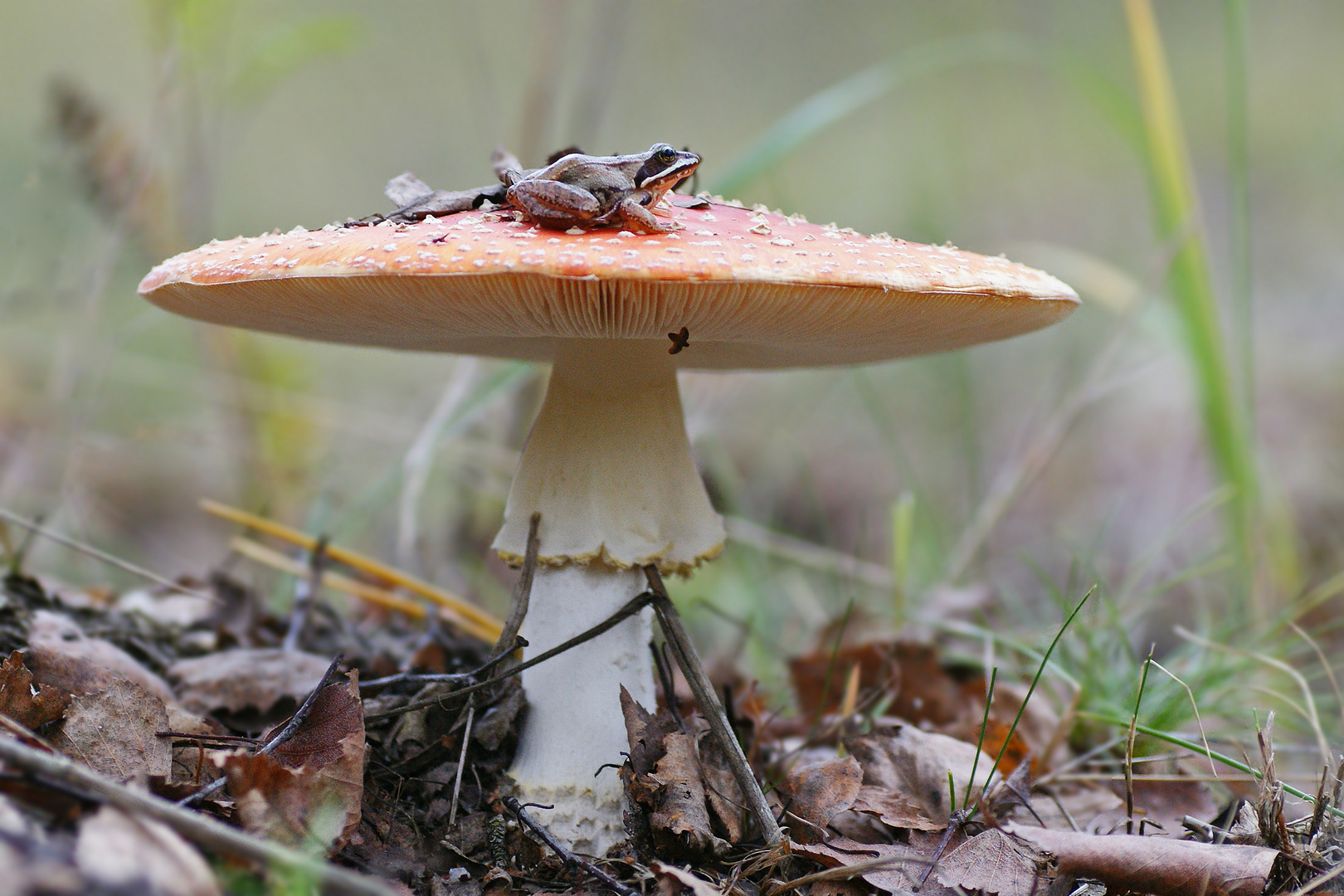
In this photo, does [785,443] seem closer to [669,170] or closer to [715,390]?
[715,390]

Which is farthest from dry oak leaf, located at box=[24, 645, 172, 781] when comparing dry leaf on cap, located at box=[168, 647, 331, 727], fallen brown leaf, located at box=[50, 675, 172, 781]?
dry leaf on cap, located at box=[168, 647, 331, 727]

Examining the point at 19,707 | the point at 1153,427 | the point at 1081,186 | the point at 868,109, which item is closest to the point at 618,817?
the point at 19,707

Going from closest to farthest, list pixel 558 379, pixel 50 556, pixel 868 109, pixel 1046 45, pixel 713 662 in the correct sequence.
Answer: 1. pixel 558 379
2. pixel 713 662
3. pixel 1046 45
4. pixel 50 556
5. pixel 868 109

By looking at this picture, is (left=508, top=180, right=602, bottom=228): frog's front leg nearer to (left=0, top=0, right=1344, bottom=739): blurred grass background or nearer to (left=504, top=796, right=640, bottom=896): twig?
(left=0, top=0, right=1344, bottom=739): blurred grass background

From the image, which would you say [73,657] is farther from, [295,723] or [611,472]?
[611,472]

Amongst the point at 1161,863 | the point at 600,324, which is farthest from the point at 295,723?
the point at 1161,863
